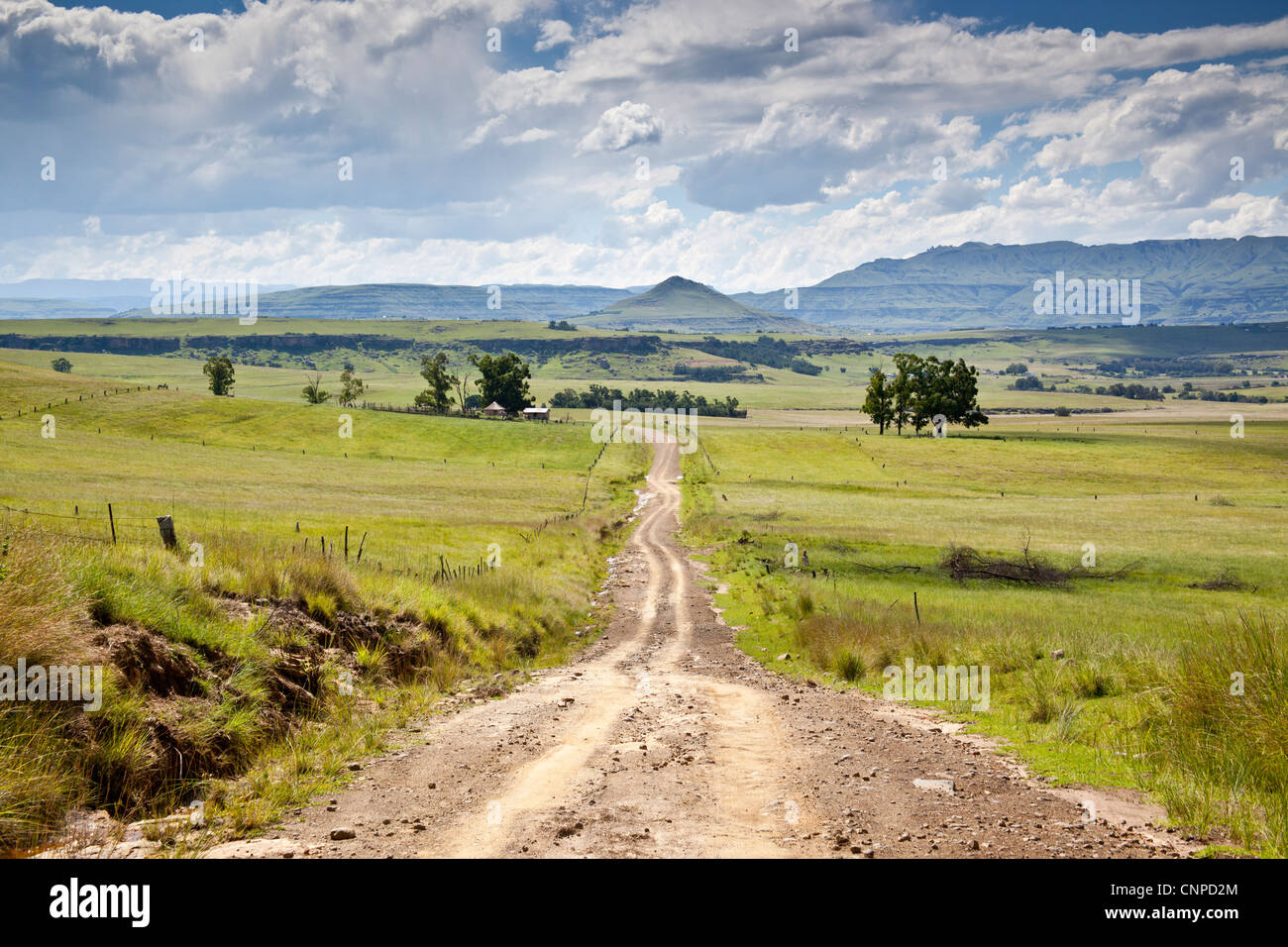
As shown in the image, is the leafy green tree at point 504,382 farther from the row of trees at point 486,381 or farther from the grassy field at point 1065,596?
the grassy field at point 1065,596

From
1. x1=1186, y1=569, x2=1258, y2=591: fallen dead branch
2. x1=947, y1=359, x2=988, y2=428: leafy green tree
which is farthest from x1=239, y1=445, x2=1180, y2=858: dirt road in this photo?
x1=947, y1=359, x2=988, y2=428: leafy green tree

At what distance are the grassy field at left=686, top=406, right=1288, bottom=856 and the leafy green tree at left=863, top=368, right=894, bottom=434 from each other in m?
28.4

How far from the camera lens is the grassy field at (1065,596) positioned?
945 centimetres

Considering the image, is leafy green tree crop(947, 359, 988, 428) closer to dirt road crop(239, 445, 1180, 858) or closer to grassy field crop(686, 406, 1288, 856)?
grassy field crop(686, 406, 1288, 856)

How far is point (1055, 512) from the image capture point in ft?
208

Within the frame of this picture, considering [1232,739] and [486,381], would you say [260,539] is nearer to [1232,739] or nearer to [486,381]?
[1232,739]

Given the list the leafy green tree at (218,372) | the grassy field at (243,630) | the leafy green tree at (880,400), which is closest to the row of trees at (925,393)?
the leafy green tree at (880,400)

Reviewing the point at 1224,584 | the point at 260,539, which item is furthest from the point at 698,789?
the point at 1224,584

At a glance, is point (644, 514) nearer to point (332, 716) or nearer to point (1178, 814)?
point (332, 716)

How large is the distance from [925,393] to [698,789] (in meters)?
131

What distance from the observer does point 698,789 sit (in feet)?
30.8
